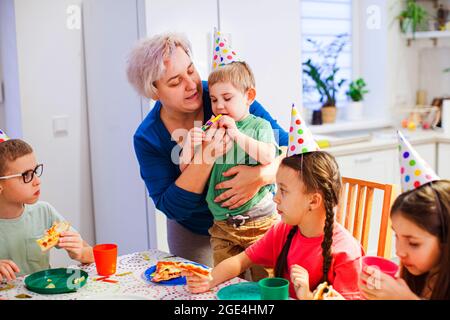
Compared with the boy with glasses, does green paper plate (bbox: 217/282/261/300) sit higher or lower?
lower

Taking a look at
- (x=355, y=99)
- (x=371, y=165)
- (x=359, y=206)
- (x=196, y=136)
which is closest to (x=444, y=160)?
(x=371, y=165)

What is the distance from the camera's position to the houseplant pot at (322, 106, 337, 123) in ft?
12.7

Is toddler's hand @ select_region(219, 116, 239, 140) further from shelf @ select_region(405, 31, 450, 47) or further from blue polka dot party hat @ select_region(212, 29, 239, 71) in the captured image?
shelf @ select_region(405, 31, 450, 47)

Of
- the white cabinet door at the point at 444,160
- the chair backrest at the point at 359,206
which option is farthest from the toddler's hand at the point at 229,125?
the white cabinet door at the point at 444,160

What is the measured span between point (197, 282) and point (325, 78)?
269cm

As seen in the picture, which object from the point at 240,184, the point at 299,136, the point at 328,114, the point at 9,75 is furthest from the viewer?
the point at 328,114

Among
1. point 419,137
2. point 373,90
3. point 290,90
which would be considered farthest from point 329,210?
point 373,90

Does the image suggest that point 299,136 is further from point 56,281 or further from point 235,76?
point 56,281

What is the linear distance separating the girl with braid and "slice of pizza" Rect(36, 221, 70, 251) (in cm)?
41

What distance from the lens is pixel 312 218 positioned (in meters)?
1.49

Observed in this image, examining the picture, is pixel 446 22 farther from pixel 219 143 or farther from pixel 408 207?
pixel 408 207

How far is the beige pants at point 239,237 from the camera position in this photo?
1.86 m

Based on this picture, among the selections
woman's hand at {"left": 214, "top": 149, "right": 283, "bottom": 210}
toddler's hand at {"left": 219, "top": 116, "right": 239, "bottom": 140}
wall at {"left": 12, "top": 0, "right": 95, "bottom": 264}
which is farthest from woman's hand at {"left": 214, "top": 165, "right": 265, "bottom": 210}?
wall at {"left": 12, "top": 0, "right": 95, "bottom": 264}

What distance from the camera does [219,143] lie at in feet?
5.78
